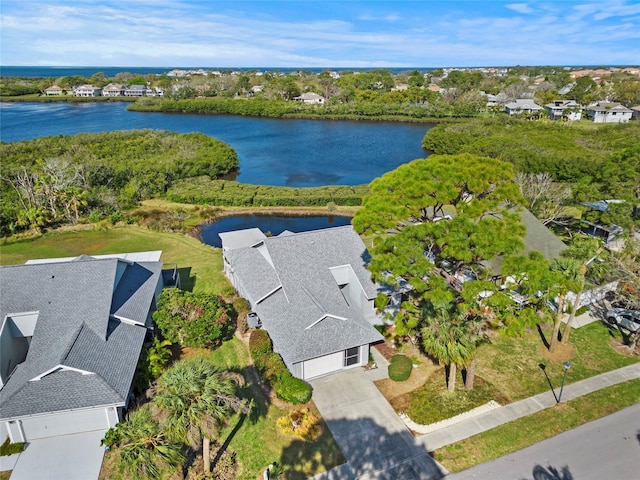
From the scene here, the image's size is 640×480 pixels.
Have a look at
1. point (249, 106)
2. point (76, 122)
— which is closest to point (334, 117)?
point (249, 106)

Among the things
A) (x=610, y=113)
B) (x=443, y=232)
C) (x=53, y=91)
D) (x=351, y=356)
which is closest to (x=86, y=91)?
(x=53, y=91)

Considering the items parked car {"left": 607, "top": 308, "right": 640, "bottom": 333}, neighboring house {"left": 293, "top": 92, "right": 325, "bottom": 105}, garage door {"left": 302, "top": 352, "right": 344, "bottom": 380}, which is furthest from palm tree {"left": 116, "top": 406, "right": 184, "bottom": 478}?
neighboring house {"left": 293, "top": 92, "right": 325, "bottom": 105}

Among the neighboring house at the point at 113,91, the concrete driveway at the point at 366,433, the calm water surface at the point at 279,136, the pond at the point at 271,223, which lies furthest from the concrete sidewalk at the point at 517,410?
the neighboring house at the point at 113,91

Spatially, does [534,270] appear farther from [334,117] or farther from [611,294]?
[334,117]

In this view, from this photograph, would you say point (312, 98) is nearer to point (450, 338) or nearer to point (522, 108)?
point (522, 108)

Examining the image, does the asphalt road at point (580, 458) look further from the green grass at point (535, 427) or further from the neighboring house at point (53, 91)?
the neighboring house at point (53, 91)
